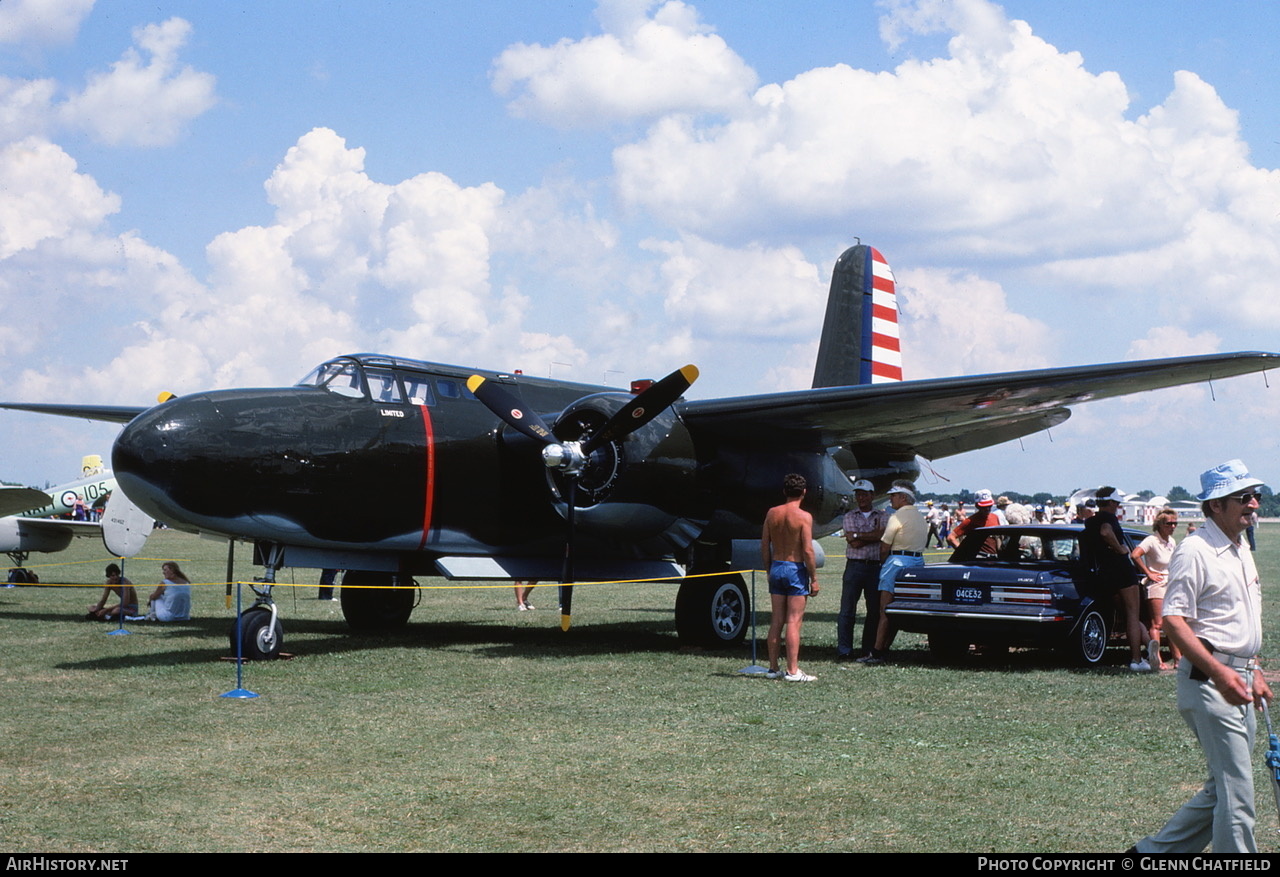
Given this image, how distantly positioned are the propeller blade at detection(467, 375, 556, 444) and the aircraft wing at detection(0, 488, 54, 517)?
1074 centimetres

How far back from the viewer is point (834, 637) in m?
15.5

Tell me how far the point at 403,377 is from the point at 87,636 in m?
5.32

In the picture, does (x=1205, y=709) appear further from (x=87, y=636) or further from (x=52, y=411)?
(x=52, y=411)

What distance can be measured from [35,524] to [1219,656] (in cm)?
2335

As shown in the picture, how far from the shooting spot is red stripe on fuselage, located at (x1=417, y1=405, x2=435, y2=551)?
1370 cm

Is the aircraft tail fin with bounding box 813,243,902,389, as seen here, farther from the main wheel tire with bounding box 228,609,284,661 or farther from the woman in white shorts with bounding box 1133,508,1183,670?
the main wheel tire with bounding box 228,609,284,661

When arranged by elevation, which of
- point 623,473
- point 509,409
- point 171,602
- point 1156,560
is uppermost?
point 509,409

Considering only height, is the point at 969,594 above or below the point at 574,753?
above

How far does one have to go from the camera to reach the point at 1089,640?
12.3 m

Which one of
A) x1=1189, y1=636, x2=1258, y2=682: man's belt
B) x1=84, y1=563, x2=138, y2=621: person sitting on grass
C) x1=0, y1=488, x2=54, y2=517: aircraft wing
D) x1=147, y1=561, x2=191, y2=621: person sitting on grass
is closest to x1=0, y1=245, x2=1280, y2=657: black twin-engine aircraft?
x1=147, y1=561, x2=191, y2=621: person sitting on grass

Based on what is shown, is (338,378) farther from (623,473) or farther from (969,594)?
(969,594)

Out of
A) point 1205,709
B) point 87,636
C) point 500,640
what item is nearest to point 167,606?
point 87,636

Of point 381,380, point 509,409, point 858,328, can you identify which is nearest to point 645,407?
point 509,409

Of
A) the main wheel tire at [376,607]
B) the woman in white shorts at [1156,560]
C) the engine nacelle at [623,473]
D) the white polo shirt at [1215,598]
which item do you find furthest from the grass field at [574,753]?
the main wheel tire at [376,607]
